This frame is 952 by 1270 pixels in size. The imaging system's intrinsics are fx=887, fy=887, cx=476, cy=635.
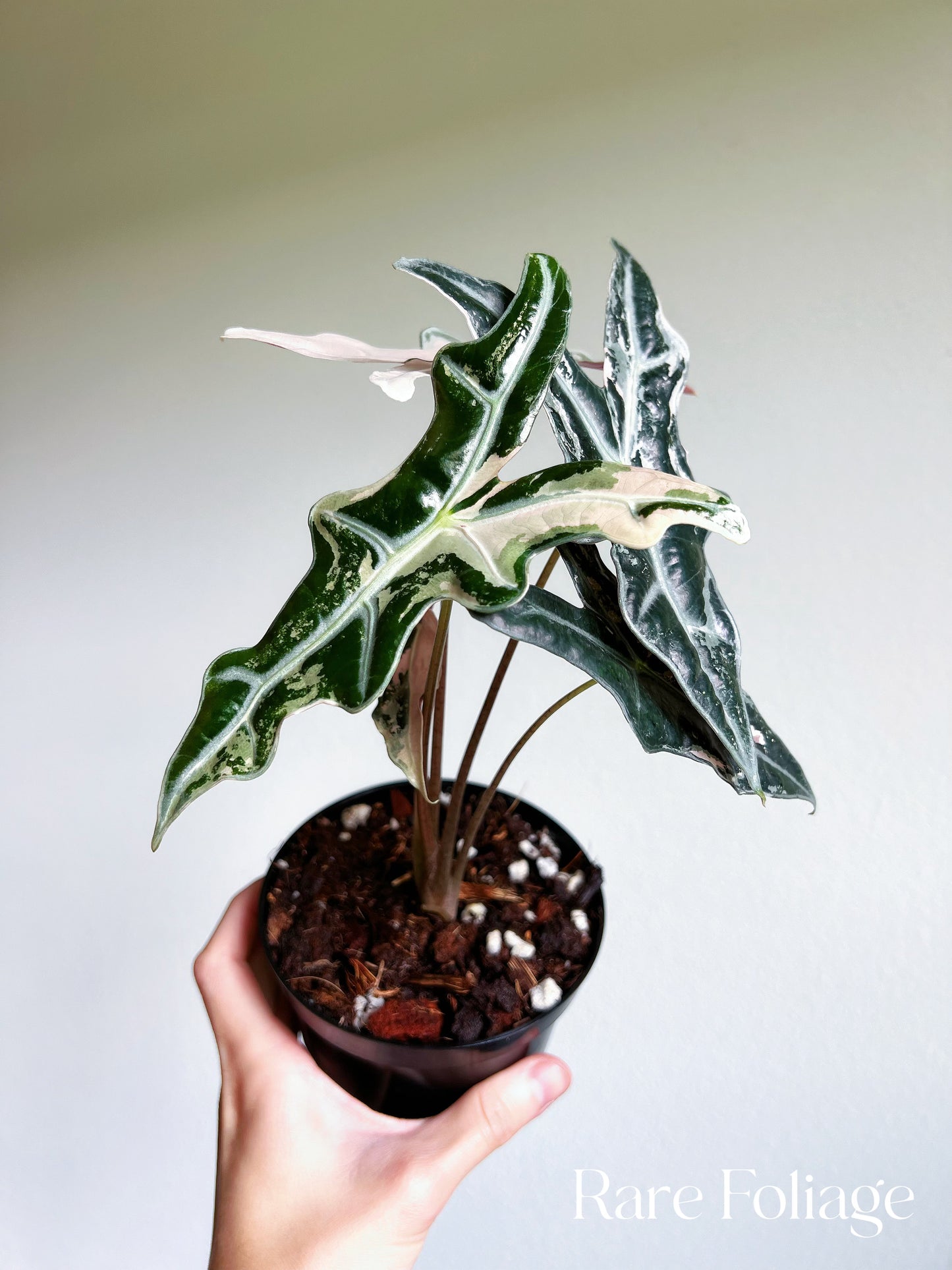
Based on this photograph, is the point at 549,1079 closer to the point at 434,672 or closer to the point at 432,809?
the point at 432,809

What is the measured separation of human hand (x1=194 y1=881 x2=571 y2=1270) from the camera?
2.32 feet

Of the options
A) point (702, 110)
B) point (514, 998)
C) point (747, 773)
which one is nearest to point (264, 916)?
point (514, 998)

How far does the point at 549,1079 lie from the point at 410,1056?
0.41ft

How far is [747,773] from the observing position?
61 cm

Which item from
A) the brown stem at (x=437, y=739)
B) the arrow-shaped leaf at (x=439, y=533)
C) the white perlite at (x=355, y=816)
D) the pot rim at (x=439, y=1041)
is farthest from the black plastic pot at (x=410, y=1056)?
the arrow-shaped leaf at (x=439, y=533)

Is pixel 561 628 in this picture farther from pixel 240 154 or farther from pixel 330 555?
pixel 240 154

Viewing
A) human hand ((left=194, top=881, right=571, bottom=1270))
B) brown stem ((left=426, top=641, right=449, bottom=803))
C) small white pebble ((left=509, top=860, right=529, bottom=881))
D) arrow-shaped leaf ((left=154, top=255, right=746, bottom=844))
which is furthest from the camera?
small white pebble ((left=509, top=860, right=529, bottom=881))

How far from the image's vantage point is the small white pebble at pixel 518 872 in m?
0.94

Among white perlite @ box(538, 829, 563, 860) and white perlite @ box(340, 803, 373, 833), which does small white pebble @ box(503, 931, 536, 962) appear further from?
white perlite @ box(340, 803, 373, 833)

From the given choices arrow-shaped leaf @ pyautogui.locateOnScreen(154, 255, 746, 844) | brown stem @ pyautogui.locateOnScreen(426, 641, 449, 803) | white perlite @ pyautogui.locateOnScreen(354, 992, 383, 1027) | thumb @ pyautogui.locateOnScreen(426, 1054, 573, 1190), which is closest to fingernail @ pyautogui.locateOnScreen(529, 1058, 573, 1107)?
thumb @ pyautogui.locateOnScreen(426, 1054, 573, 1190)

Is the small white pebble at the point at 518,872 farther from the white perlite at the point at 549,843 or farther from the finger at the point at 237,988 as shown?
the finger at the point at 237,988

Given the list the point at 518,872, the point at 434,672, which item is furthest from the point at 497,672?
the point at 518,872

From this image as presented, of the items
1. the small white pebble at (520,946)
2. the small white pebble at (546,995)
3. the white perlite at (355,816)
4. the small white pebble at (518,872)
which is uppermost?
the white perlite at (355,816)

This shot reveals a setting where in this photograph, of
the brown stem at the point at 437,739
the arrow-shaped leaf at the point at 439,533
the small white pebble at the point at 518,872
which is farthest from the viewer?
the small white pebble at the point at 518,872
